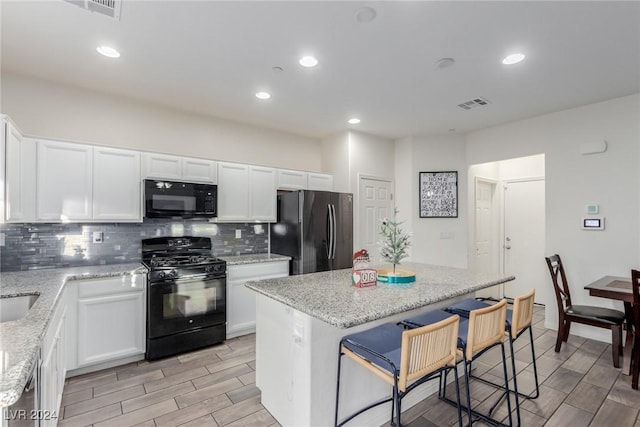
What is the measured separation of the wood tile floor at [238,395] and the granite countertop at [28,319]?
907 millimetres

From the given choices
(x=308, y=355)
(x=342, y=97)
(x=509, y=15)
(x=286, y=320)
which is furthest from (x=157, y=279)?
(x=509, y=15)

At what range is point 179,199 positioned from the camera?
3412 mm

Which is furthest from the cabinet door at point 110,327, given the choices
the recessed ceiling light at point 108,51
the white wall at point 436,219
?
the white wall at point 436,219

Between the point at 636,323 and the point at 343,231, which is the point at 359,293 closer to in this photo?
Result: the point at 343,231

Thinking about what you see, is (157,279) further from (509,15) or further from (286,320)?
(509,15)

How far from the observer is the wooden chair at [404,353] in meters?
1.49

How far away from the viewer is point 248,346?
3.42 metres

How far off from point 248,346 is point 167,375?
33.7 inches

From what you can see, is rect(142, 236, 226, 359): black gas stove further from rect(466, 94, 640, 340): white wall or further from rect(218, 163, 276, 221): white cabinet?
rect(466, 94, 640, 340): white wall

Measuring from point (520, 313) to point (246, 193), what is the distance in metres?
3.12

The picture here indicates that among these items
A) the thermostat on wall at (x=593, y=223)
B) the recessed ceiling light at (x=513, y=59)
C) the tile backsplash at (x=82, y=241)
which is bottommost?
the tile backsplash at (x=82, y=241)

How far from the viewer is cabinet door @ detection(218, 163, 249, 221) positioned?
3.81 m

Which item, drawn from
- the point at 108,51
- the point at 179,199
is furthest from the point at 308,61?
the point at 179,199

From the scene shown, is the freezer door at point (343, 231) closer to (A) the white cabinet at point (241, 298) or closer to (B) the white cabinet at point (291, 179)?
(B) the white cabinet at point (291, 179)
